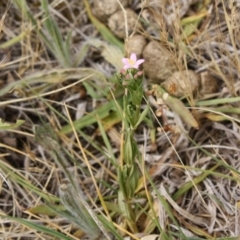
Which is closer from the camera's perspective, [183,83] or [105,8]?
[183,83]

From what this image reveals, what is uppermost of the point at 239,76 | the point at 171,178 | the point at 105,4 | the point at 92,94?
the point at 105,4

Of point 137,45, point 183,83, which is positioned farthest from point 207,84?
point 137,45

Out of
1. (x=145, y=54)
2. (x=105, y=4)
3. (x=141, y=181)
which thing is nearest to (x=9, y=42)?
(x=105, y=4)

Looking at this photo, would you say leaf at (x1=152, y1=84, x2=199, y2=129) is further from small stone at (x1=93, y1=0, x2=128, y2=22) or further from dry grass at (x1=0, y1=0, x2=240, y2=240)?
small stone at (x1=93, y1=0, x2=128, y2=22)

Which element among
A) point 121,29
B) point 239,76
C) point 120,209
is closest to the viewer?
point 120,209

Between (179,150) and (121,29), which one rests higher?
(121,29)

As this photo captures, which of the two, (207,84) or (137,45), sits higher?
(137,45)

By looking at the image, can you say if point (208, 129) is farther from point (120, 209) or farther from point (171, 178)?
point (120, 209)

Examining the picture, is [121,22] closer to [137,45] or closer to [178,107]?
[137,45]
